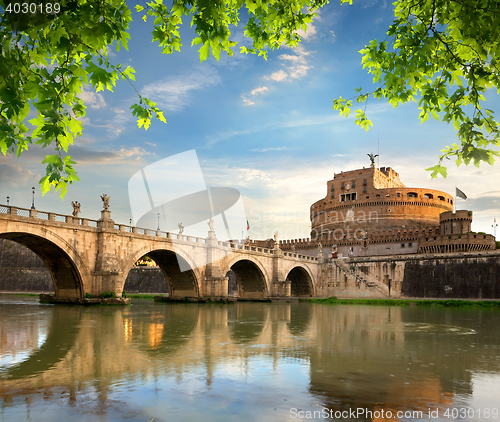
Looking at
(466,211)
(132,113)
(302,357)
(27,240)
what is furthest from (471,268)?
(132,113)

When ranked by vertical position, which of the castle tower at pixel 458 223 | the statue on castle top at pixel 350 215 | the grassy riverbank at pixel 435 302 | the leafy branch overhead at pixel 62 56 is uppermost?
the statue on castle top at pixel 350 215

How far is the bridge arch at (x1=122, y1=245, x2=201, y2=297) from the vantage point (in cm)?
3503

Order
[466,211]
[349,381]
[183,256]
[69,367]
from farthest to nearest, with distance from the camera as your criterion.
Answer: [466,211] < [183,256] < [69,367] < [349,381]

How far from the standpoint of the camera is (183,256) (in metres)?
35.2

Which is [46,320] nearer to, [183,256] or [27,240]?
[27,240]

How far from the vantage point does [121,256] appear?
29641 millimetres

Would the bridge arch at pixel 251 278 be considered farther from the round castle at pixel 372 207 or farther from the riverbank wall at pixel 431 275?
the round castle at pixel 372 207

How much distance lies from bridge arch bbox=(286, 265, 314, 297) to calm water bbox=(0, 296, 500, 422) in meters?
38.7

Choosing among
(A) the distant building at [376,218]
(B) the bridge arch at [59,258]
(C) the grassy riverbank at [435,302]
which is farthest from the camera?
(A) the distant building at [376,218]

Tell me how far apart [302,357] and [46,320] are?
13.6 m

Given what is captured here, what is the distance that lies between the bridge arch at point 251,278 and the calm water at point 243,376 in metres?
29.6

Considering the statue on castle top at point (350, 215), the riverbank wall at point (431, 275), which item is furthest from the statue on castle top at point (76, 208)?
the statue on castle top at point (350, 215)

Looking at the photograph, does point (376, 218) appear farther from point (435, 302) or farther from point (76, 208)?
point (76, 208)

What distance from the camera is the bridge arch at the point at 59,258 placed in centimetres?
2508
